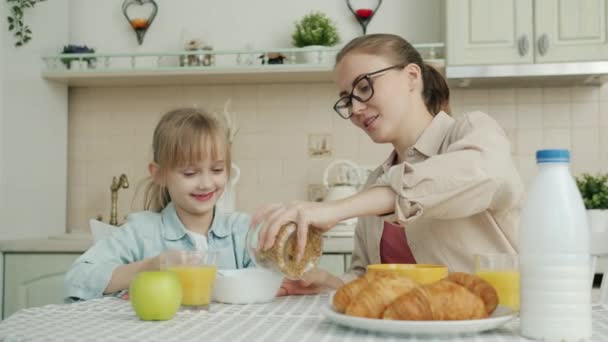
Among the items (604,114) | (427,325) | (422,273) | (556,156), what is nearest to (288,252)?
(422,273)

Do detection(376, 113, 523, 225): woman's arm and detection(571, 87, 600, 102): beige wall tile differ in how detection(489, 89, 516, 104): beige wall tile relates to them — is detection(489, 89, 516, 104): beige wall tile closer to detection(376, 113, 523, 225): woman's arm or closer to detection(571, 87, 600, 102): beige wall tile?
detection(571, 87, 600, 102): beige wall tile

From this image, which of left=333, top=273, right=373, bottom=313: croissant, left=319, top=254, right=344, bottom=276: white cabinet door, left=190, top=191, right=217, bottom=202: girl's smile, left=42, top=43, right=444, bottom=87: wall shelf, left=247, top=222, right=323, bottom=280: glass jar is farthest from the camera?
left=42, top=43, right=444, bottom=87: wall shelf

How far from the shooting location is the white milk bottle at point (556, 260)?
0.85 meters

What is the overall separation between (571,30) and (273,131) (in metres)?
1.25

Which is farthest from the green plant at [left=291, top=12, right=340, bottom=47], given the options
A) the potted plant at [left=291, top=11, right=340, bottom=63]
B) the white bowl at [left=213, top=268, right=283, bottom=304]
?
the white bowl at [left=213, top=268, right=283, bottom=304]

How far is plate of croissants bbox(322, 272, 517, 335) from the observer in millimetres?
864

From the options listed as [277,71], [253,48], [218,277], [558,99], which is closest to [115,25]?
[253,48]

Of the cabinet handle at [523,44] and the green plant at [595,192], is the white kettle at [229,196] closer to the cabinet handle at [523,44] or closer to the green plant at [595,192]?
the cabinet handle at [523,44]

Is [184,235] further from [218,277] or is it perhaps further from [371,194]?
[371,194]

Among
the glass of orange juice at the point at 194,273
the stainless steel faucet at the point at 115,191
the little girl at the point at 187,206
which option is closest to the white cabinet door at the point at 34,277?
the stainless steel faucet at the point at 115,191

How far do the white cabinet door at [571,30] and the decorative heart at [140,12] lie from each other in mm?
1610

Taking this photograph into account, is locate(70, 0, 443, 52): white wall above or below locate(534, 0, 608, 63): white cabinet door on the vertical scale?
above

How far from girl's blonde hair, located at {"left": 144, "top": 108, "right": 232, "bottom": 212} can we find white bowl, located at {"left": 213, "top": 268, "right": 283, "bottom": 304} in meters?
0.51

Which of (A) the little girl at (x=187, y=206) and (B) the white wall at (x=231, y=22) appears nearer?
(A) the little girl at (x=187, y=206)
